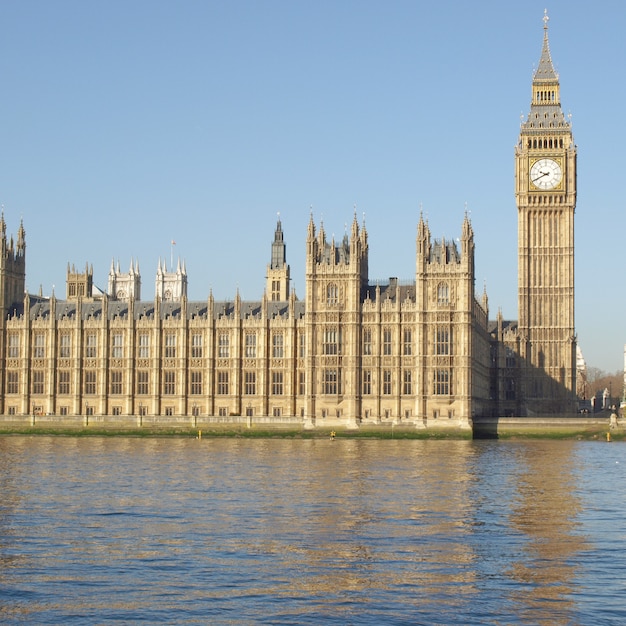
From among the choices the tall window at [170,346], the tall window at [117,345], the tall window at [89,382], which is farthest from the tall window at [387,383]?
the tall window at [89,382]

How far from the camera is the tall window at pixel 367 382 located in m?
123

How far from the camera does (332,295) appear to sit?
12525 centimetres

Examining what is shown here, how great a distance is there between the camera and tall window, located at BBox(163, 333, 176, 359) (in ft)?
441

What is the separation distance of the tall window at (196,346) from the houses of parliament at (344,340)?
6.1 inches

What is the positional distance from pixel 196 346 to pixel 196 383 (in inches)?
158

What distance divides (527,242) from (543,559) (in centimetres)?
11445

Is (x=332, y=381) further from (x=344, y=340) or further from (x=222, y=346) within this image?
(x=222, y=346)

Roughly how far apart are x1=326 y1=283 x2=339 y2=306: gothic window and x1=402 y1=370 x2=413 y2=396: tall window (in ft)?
33.5

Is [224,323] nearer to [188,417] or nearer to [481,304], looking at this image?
[188,417]

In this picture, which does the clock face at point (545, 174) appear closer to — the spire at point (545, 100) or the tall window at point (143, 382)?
the spire at point (545, 100)

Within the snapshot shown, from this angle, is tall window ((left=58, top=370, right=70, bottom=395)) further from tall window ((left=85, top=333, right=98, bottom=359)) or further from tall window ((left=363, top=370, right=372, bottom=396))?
tall window ((left=363, top=370, right=372, bottom=396))

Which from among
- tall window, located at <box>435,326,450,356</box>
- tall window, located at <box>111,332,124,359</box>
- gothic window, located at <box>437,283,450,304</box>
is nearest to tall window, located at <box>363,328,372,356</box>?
tall window, located at <box>435,326,450,356</box>

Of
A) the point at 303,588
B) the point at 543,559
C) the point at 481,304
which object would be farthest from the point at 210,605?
the point at 481,304

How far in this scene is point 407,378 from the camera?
122750 mm
